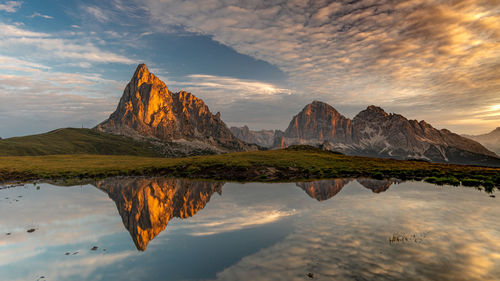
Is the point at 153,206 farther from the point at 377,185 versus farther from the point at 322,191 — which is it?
the point at 377,185

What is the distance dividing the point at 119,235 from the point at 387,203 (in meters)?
31.0

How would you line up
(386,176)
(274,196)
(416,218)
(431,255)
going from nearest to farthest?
(431,255) < (416,218) < (274,196) < (386,176)

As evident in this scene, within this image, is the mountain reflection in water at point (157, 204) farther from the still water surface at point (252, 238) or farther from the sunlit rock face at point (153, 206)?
the still water surface at point (252, 238)

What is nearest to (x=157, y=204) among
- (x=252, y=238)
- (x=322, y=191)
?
(x=252, y=238)

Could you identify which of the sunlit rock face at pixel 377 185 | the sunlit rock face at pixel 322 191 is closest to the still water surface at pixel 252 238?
the sunlit rock face at pixel 322 191

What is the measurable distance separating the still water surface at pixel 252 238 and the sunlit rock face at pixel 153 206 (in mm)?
157

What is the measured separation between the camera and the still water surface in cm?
1382

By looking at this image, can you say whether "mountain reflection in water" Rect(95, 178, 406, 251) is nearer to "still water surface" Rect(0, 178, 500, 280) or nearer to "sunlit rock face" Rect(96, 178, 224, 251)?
"sunlit rock face" Rect(96, 178, 224, 251)

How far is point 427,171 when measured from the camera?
6744 centimetres

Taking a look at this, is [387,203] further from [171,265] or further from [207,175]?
[207,175]

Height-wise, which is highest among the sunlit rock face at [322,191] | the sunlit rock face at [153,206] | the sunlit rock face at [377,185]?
the sunlit rock face at [377,185]

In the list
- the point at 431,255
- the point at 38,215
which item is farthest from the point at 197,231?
the point at 38,215

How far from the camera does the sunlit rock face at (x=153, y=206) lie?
21694 millimetres

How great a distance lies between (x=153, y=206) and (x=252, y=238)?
662 inches
